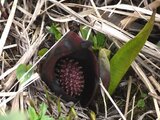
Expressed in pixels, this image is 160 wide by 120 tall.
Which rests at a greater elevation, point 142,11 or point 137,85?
point 142,11

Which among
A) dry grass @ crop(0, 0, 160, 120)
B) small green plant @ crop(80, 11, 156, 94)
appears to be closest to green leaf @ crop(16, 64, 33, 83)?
dry grass @ crop(0, 0, 160, 120)

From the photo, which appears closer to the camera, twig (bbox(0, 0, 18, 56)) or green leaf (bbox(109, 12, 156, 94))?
green leaf (bbox(109, 12, 156, 94))

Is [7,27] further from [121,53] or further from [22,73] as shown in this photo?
[121,53]

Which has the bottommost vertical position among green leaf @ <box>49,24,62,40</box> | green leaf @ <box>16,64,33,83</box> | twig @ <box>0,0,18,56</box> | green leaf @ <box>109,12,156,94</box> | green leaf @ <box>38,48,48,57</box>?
green leaf @ <box>109,12,156,94</box>

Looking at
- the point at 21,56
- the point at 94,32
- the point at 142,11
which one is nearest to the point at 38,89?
the point at 21,56

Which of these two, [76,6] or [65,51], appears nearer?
[65,51]

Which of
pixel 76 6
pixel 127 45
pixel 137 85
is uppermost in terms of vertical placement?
pixel 76 6

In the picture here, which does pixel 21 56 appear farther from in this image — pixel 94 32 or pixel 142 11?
pixel 142 11

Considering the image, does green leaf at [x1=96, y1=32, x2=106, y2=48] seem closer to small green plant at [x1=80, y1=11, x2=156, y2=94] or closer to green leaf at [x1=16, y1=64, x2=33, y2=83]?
small green plant at [x1=80, y1=11, x2=156, y2=94]

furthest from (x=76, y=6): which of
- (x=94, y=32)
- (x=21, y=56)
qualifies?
(x=21, y=56)
